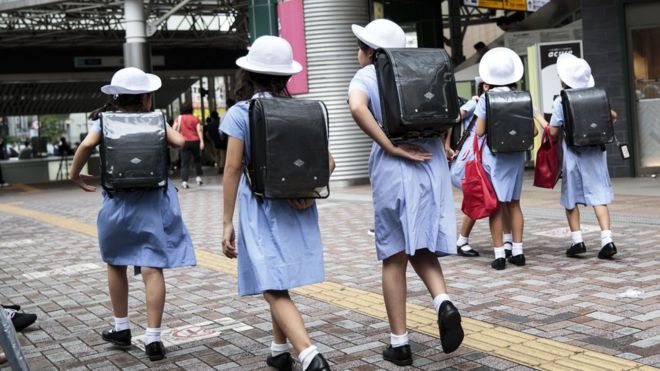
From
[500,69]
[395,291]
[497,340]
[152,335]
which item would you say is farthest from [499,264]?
[152,335]

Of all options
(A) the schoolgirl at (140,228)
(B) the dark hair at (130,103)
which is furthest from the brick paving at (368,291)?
(B) the dark hair at (130,103)

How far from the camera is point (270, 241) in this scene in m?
4.08

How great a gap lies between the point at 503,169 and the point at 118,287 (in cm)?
329

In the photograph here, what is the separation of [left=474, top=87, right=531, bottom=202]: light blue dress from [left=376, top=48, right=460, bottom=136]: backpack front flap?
2610mm

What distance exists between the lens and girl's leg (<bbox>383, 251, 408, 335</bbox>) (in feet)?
14.7

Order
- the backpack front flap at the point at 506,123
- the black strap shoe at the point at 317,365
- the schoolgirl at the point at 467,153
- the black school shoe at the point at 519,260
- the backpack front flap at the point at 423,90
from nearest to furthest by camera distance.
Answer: the black strap shoe at the point at 317,365 < the backpack front flap at the point at 423,90 < the backpack front flap at the point at 506,123 < the black school shoe at the point at 519,260 < the schoolgirl at the point at 467,153

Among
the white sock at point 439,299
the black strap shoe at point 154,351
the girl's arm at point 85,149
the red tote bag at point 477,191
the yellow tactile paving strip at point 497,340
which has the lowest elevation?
the yellow tactile paving strip at point 497,340

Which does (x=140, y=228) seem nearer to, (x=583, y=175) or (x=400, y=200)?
(x=400, y=200)

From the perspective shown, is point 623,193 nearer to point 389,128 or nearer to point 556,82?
point 556,82

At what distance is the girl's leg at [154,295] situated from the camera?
495 cm

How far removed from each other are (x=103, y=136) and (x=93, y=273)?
350cm

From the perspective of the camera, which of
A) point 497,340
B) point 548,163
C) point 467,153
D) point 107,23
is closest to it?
point 497,340

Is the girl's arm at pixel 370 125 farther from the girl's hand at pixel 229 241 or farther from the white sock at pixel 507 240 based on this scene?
the white sock at pixel 507 240

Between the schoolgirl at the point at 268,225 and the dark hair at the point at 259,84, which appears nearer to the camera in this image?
the schoolgirl at the point at 268,225
